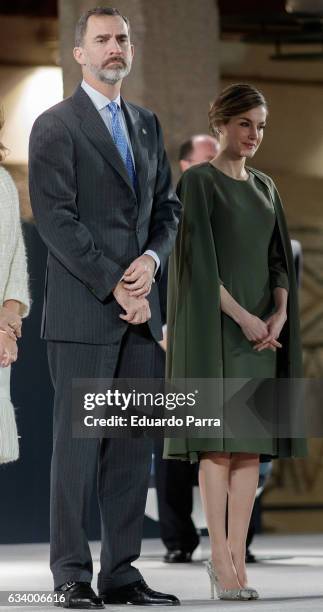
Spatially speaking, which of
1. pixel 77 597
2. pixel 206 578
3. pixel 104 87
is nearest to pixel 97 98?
pixel 104 87

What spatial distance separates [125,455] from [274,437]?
557 millimetres

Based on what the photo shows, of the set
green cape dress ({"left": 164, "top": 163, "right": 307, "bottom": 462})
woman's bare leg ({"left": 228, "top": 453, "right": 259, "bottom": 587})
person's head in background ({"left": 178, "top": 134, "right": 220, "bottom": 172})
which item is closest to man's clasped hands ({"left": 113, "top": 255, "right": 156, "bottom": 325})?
green cape dress ({"left": 164, "top": 163, "right": 307, "bottom": 462})

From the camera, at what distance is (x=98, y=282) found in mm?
3570

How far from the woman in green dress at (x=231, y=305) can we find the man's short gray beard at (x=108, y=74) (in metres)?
0.46

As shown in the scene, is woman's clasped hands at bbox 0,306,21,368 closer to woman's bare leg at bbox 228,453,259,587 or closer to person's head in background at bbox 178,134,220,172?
woman's bare leg at bbox 228,453,259,587

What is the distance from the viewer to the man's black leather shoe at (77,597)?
11.3 feet

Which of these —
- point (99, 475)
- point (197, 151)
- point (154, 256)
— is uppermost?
point (197, 151)

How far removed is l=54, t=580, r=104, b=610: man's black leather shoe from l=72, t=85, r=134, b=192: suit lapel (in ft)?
3.46

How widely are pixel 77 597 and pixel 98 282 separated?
804 mm

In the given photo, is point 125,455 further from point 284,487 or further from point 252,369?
point 284,487

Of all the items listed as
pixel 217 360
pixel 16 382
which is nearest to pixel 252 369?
pixel 217 360

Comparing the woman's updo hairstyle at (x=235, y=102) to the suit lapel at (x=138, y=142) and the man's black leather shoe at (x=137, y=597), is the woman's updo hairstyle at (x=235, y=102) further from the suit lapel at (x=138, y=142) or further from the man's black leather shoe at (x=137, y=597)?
the man's black leather shoe at (x=137, y=597)

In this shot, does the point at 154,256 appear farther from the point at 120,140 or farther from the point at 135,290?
the point at 120,140

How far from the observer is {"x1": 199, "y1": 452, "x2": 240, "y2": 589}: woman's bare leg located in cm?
388
